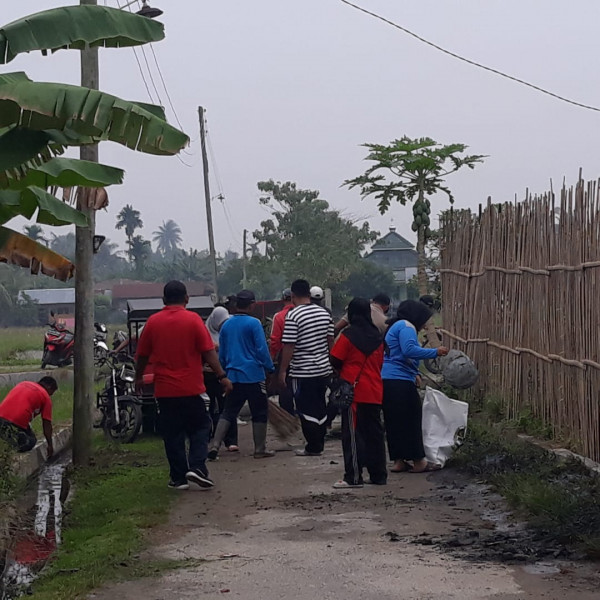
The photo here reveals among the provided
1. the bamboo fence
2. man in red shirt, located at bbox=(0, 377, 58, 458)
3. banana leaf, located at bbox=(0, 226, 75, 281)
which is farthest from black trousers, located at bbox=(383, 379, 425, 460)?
man in red shirt, located at bbox=(0, 377, 58, 458)

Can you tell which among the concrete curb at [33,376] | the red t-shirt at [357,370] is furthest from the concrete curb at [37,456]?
the concrete curb at [33,376]

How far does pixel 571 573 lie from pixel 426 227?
1211 centimetres

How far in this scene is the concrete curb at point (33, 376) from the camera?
25.5 meters

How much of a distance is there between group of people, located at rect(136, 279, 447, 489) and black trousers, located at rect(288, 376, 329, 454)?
0.01 meters

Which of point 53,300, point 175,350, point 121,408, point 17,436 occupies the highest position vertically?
Result: point 53,300

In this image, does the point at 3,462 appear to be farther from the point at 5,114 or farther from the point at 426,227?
the point at 426,227

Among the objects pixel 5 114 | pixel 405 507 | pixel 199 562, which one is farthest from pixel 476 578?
pixel 5 114

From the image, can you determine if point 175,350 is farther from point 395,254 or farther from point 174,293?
point 395,254

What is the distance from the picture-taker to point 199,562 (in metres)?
7.36

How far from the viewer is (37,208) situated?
9.98m

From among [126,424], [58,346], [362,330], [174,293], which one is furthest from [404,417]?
[58,346]

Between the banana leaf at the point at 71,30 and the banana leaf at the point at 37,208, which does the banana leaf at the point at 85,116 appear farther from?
the banana leaf at the point at 37,208

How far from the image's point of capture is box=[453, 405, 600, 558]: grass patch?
7.30 metres

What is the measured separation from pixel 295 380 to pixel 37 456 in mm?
3344
